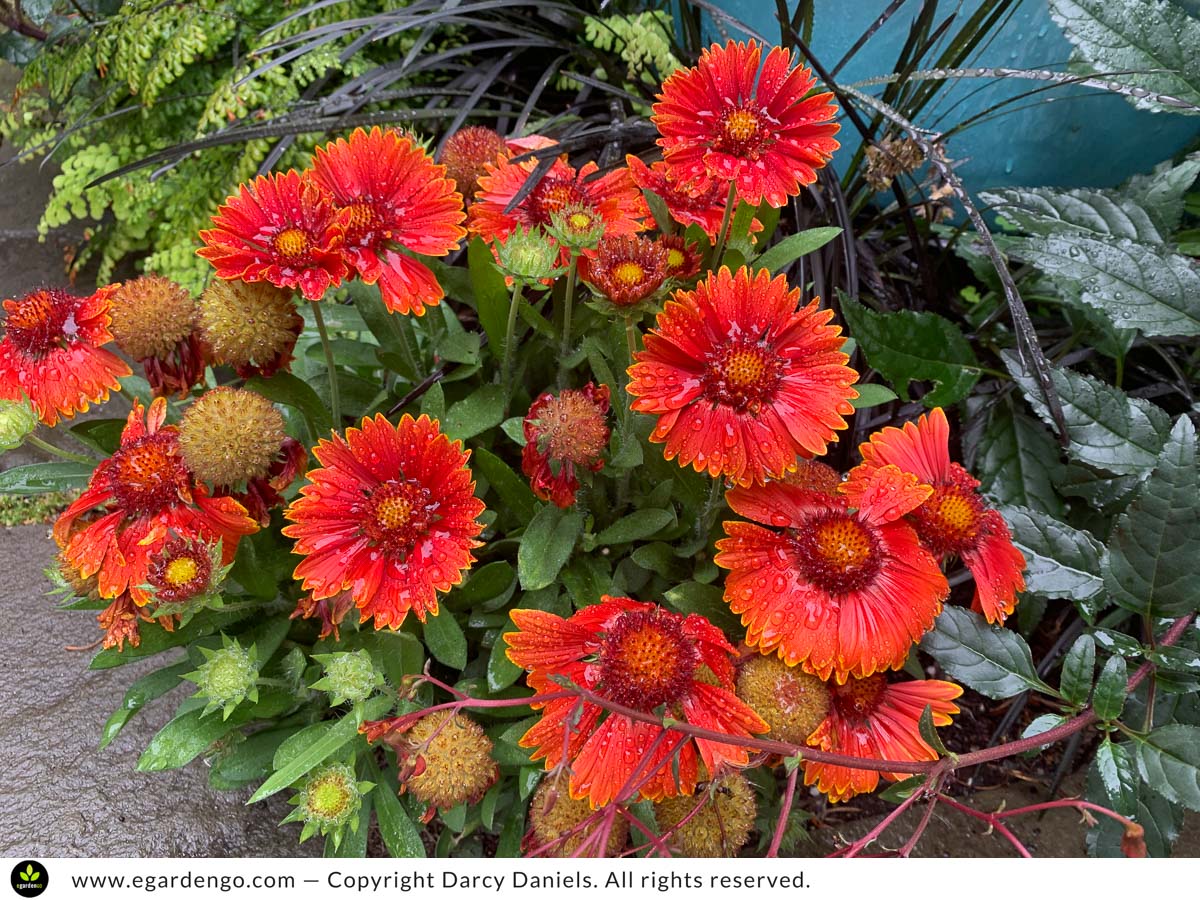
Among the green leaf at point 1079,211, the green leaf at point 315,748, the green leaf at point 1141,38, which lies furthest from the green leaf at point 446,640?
the green leaf at point 1141,38

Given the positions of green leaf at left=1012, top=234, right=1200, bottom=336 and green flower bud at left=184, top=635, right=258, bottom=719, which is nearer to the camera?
green flower bud at left=184, top=635, right=258, bottom=719

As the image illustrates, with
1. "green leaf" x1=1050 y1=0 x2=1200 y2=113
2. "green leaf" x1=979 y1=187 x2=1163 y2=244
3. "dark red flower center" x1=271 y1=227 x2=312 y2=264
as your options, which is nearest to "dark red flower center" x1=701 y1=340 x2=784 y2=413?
"dark red flower center" x1=271 y1=227 x2=312 y2=264

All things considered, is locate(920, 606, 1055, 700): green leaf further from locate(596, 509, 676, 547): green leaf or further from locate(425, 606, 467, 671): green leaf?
locate(425, 606, 467, 671): green leaf

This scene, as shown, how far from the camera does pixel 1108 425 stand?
104cm

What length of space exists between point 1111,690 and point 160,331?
1.05 m

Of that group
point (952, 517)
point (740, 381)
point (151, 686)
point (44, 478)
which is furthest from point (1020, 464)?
point (44, 478)

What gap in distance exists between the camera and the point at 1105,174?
5.22 feet

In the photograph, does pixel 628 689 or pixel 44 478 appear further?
pixel 44 478

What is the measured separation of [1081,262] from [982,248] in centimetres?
34

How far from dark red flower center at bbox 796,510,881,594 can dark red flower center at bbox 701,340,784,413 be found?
0.15 m

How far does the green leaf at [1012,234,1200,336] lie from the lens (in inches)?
41.5

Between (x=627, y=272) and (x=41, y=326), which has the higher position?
(x=627, y=272)

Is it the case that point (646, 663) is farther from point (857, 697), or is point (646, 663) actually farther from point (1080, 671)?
point (1080, 671)

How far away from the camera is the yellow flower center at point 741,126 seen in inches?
35.0
